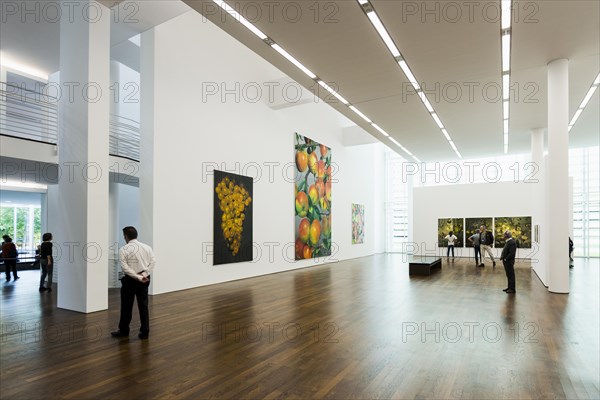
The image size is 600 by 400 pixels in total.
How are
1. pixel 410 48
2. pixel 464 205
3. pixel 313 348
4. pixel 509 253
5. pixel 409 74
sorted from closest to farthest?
1. pixel 313 348
2. pixel 410 48
3. pixel 409 74
4. pixel 509 253
5. pixel 464 205

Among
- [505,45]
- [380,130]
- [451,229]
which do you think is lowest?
[451,229]

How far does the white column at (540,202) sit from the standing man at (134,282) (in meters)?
10.9

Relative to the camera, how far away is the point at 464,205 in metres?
22.0

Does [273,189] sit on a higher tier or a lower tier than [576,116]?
lower

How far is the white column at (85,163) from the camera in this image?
7.73m

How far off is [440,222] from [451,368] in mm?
19268

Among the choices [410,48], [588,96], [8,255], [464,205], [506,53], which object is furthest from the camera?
[464,205]

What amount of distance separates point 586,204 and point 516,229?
5.49 meters

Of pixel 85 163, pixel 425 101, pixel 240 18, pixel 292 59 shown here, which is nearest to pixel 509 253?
pixel 425 101

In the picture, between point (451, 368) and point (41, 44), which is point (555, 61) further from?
point (41, 44)

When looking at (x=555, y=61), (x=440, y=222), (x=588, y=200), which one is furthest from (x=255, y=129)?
(x=588, y=200)

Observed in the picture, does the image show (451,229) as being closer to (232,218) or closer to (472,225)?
(472,225)

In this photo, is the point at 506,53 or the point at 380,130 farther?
the point at 380,130

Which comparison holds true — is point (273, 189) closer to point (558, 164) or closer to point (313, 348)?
point (558, 164)
